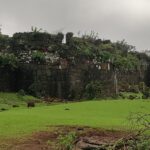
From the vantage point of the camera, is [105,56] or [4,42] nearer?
[4,42]

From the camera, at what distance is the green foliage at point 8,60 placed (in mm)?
45469

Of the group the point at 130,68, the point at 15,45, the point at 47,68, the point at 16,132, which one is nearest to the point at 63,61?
the point at 47,68

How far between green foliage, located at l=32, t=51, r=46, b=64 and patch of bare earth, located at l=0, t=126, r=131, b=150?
27.2 m

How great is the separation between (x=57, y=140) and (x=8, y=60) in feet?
100

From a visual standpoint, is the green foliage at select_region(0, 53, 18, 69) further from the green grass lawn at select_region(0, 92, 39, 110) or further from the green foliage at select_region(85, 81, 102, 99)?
the green foliage at select_region(85, 81, 102, 99)

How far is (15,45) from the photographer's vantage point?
156ft

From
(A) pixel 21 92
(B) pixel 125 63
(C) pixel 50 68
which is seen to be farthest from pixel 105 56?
(A) pixel 21 92

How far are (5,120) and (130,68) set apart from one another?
1541 inches

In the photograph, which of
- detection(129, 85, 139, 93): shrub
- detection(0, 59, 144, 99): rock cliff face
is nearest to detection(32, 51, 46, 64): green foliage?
detection(0, 59, 144, 99): rock cliff face

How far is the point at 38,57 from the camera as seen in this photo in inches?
1817

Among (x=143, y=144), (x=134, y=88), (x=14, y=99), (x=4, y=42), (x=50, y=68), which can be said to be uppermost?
(x=4, y=42)

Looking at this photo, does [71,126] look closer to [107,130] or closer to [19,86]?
[107,130]

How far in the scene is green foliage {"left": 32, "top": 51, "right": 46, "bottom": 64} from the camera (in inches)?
1817

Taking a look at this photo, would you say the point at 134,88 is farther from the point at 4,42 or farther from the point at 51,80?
the point at 4,42
